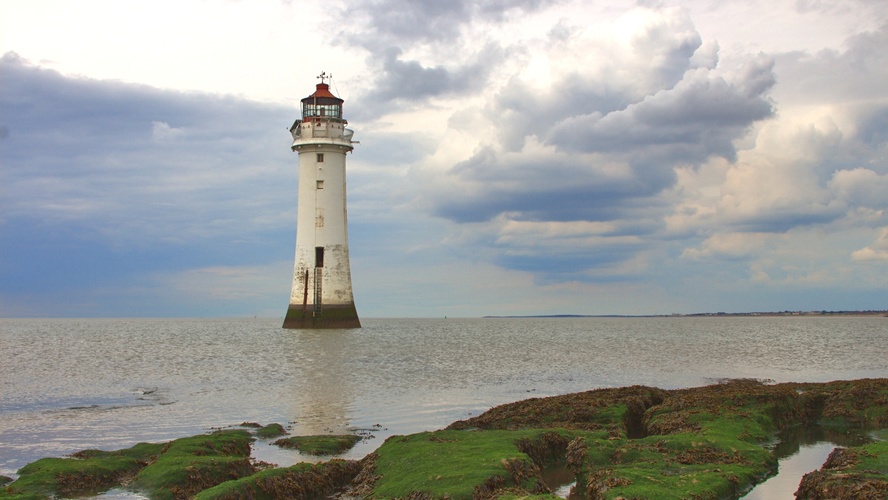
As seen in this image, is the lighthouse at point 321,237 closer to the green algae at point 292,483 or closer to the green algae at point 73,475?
the green algae at point 73,475

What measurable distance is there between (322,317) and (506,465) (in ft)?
149

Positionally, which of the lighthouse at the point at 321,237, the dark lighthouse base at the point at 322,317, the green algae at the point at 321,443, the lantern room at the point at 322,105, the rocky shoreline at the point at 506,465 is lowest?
the green algae at the point at 321,443

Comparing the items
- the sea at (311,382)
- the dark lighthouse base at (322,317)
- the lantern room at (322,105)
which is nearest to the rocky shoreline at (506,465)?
the sea at (311,382)

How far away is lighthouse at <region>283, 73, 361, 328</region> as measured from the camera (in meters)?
55.8

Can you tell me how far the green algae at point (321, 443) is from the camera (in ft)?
50.9

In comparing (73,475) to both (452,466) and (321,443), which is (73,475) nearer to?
(321,443)

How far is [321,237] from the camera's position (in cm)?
5575

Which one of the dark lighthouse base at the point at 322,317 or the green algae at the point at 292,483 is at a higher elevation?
the dark lighthouse base at the point at 322,317

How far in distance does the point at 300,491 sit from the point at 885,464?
29.8ft

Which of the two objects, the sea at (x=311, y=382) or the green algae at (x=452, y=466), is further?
the sea at (x=311, y=382)

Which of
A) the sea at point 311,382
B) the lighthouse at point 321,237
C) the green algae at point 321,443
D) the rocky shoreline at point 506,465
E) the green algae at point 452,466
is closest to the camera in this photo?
the rocky shoreline at point 506,465

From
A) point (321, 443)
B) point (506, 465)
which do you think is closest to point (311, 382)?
point (321, 443)

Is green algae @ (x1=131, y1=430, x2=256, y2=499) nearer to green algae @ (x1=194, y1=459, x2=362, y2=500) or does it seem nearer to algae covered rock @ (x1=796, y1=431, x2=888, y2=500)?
green algae @ (x1=194, y1=459, x2=362, y2=500)

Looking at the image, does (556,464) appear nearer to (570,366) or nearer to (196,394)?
(196,394)
